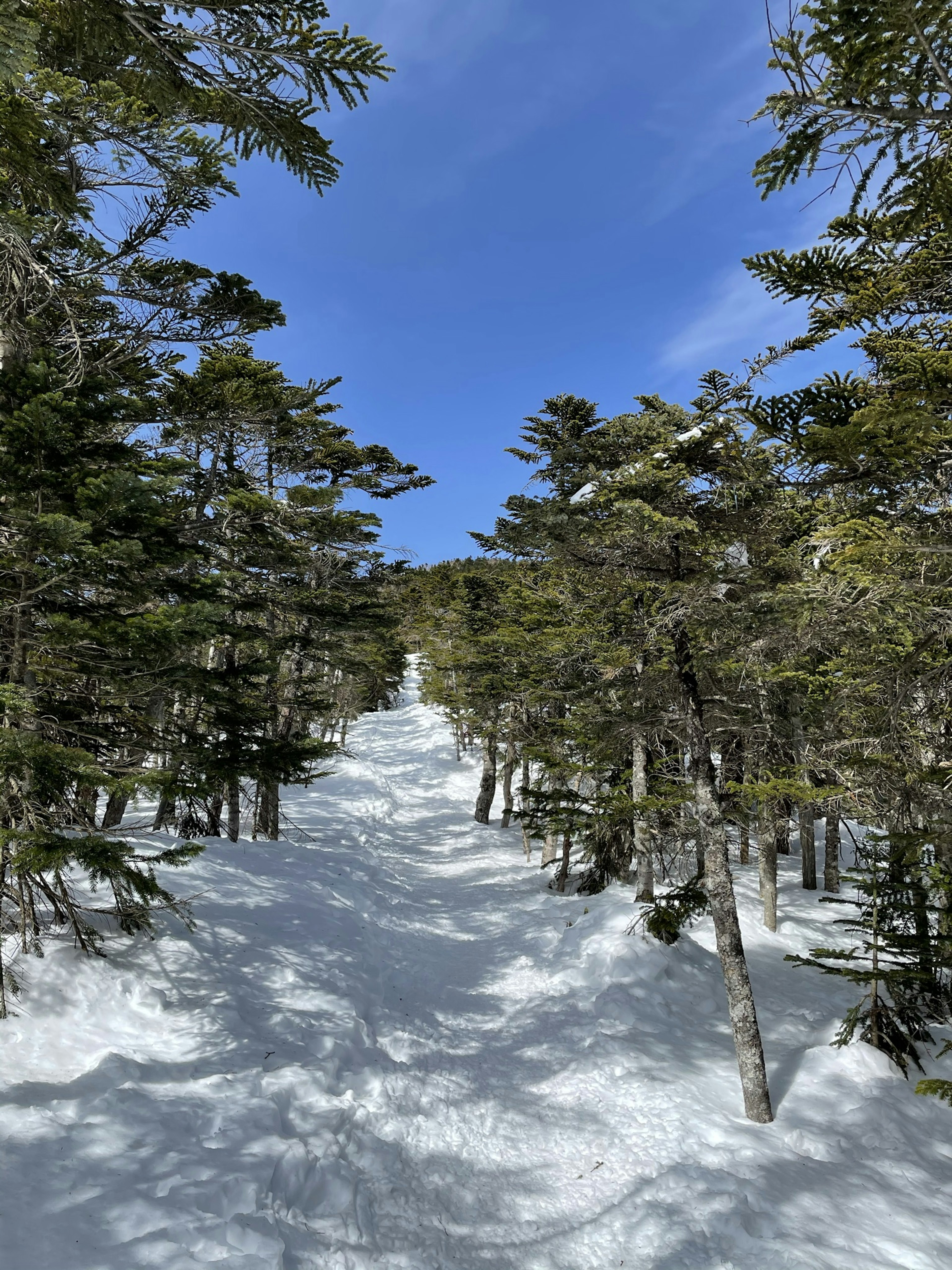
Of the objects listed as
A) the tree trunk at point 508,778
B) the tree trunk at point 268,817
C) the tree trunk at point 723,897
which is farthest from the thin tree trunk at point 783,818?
the tree trunk at point 268,817

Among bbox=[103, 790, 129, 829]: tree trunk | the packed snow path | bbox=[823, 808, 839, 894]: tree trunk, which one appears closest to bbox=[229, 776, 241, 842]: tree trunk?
bbox=[103, 790, 129, 829]: tree trunk

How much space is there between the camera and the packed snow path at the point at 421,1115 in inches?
194

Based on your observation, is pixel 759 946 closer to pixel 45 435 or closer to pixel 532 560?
pixel 532 560

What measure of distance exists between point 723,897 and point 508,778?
18.8m

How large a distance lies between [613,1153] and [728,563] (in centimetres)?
865

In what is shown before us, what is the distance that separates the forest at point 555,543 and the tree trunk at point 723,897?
0.18ft

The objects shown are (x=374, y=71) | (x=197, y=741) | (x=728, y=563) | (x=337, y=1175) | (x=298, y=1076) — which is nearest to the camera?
(x=374, y=71)

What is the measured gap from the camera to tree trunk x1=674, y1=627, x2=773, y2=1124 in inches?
332

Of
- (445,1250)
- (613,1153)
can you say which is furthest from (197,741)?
(613,1153)

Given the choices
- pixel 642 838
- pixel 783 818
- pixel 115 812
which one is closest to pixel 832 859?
pixel 783 818

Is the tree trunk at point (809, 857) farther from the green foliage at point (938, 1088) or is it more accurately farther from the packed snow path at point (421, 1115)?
the green foliage at point (938, 1088)

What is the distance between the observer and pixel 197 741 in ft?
29.9

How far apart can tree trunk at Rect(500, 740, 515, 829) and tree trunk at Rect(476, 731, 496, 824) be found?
555 mm

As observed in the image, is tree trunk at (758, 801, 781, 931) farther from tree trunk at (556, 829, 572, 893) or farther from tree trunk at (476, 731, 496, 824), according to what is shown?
tree trunk at (476, 731, 496, 824)
